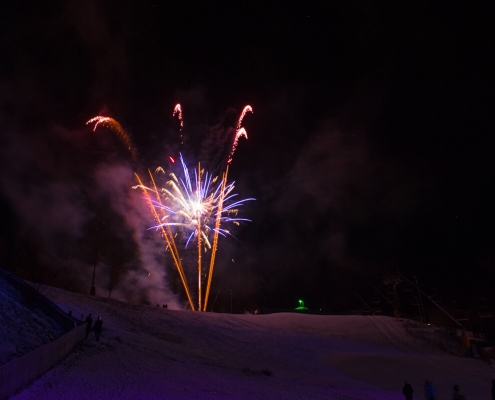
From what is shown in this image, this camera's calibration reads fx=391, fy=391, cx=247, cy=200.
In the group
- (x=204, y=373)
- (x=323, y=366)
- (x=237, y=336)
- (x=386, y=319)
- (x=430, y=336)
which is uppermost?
(x=386, y=319)

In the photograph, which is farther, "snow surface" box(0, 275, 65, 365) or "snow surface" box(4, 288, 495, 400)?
"snow surface" box(4, 288, 495, 400)

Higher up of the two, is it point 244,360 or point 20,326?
point 244,360

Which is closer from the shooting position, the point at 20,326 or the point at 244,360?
the point at 20,326

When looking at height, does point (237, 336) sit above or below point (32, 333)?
above

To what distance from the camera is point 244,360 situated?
24.2 m

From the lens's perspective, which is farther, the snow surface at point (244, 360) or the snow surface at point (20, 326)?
the snow surface at point (244, 360)

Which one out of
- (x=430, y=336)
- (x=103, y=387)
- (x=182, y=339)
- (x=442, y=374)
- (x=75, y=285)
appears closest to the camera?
(x=103, y=387)

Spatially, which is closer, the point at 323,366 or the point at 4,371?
the point at 4,371

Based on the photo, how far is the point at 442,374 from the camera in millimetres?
25406

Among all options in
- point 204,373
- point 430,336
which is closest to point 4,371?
point 204,373

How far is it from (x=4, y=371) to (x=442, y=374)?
25.4 m

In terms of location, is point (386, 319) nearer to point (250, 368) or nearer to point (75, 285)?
point (250, 368)

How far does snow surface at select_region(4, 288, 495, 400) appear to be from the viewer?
47.3 ft

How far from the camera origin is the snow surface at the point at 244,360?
47.3ft
